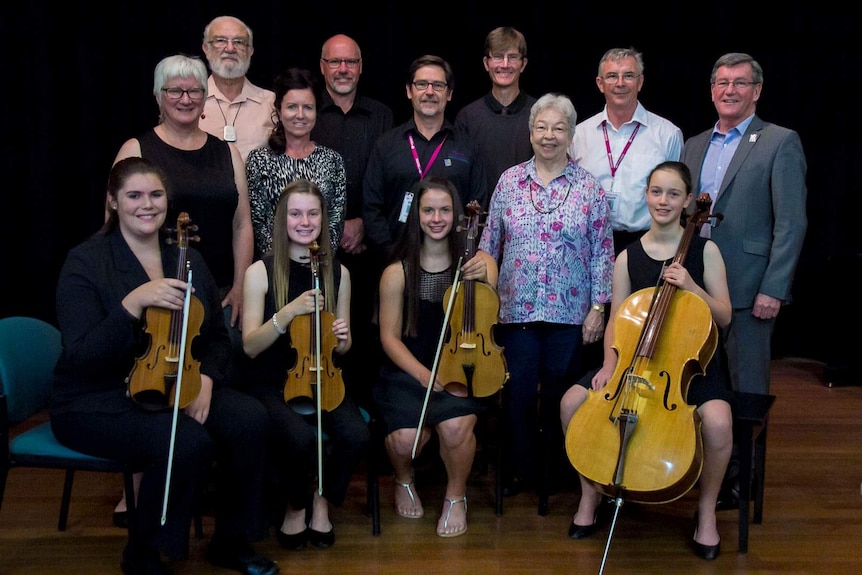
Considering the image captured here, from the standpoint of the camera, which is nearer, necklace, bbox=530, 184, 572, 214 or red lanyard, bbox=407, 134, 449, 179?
necklace, bbox=530, 184, 572, 214

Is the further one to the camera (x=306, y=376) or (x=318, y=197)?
(x=318, y=197)

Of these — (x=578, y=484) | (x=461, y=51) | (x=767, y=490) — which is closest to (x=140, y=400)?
(x=578, y=484)

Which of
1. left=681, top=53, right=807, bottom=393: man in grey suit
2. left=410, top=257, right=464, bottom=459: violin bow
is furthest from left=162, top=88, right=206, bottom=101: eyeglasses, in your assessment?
left=681, top=53, right=807, bottom=393: man in grey suit

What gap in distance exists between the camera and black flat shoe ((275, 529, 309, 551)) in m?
3.05

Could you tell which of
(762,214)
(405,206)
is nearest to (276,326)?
(405,206)

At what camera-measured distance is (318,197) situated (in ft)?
10.4

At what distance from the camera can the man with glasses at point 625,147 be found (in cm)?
371

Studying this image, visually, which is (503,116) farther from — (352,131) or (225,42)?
(225,42)

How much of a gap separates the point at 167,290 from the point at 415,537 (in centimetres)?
124

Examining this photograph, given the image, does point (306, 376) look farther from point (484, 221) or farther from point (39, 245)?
point (39, 245)

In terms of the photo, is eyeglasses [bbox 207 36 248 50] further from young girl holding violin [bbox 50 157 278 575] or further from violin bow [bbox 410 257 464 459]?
violin bow [bbox 410 257 464 459]

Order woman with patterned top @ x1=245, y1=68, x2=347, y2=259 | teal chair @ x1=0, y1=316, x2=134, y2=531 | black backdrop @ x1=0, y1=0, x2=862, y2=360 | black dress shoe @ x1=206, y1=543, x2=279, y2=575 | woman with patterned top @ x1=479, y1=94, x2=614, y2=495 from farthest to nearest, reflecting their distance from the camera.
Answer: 1. black backdrop @ x1=0, y1=0, x2=862, y2=360
2. woman with patterned top @ x1=245, y1=68, x2=347, y2=259
3. woman with patterned top @ x1=479, y1=94, x2=614, y2=495
4. black dress shoe @ x1=206, y1=543, x2=279, y2=575
5. teal chair @ x1=0, y1=316, x2=134, y2=531

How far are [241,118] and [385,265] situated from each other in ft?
3.36

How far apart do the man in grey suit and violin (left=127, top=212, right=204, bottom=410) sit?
6.64 ft
